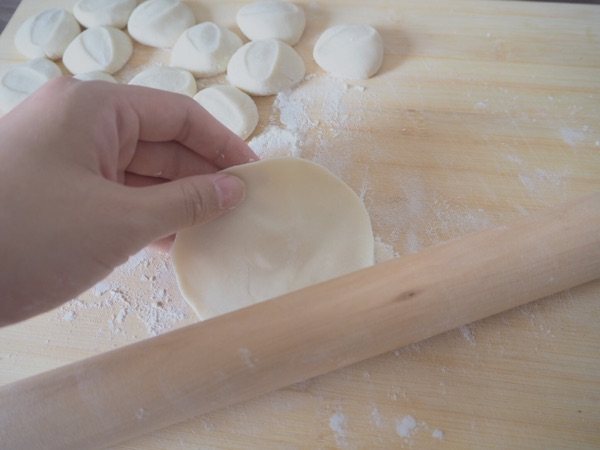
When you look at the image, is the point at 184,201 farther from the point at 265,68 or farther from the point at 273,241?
the point at 265,68

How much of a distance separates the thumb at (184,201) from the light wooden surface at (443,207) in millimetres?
233

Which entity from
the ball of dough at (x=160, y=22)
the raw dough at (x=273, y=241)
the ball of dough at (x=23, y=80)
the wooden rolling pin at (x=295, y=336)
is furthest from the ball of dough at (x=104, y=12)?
the wooden rolling pin at (x=295, y=336)

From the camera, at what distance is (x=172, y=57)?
4.94 ft

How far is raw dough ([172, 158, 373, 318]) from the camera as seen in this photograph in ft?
3.60

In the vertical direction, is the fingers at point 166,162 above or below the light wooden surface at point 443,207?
above

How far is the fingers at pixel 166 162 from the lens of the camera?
1.18m

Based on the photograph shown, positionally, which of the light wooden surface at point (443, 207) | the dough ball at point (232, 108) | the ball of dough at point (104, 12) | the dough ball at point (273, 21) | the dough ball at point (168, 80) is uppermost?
the ball of dough at point (104, 12)

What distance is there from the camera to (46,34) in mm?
1537

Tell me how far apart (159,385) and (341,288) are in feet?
1.14

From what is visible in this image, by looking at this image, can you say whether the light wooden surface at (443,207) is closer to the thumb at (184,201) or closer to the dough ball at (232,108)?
the dough ball at (232,108)

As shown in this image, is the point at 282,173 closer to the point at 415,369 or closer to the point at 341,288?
the point at 341,288

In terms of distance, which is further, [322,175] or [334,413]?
[322,175]

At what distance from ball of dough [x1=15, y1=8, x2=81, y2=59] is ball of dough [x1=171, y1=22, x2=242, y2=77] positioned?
12.9 inches

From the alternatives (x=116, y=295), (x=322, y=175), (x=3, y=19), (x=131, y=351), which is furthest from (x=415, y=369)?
(x=3, y=19)
